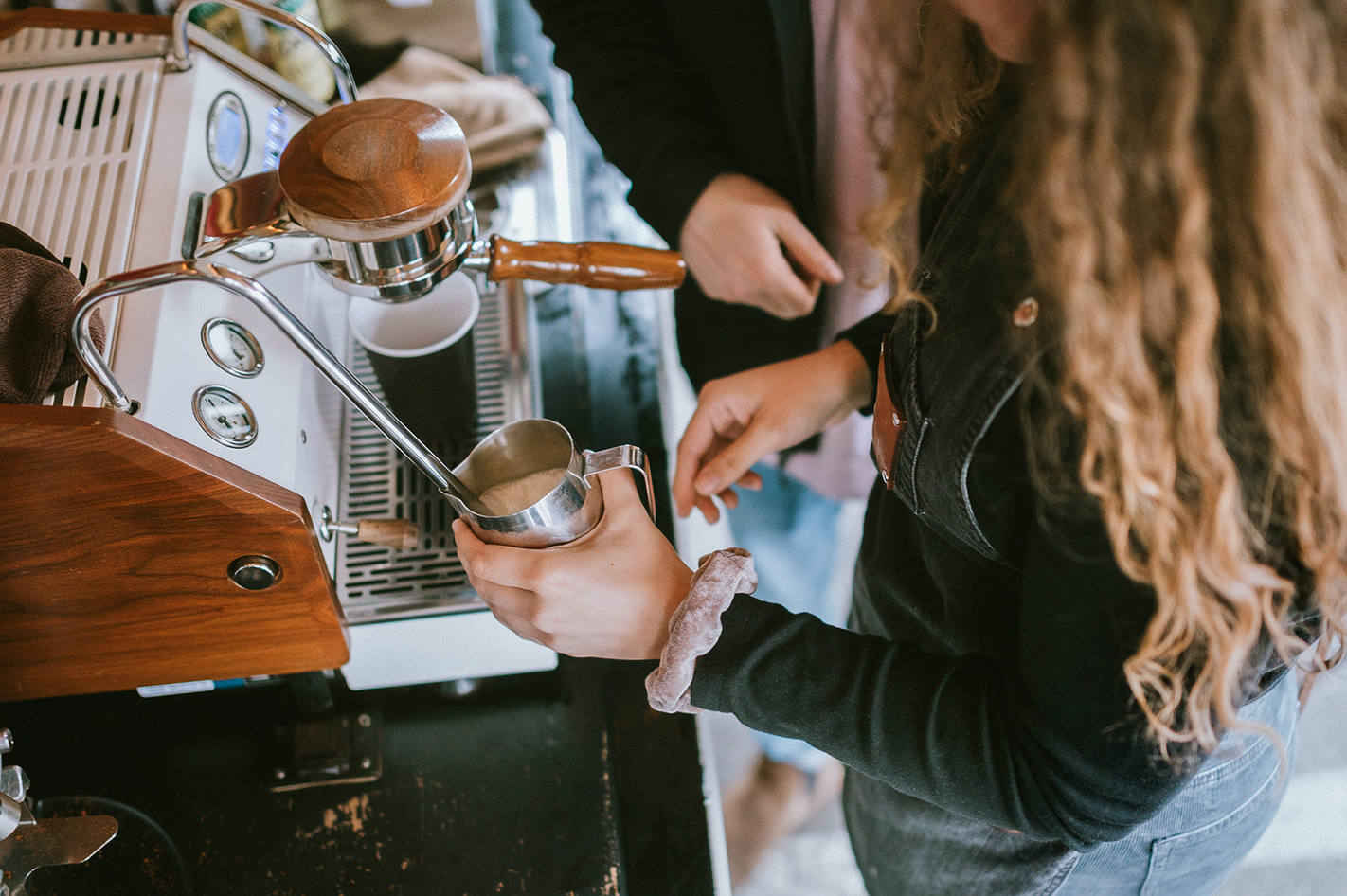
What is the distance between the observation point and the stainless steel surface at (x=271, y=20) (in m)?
0.71

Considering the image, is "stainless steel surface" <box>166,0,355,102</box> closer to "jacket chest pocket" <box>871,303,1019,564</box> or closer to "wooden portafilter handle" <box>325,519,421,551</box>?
"wooden portafilter handle" <box>325,519,421,551</box>

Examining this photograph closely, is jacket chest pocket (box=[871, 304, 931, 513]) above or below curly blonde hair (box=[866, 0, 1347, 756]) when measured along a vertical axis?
below

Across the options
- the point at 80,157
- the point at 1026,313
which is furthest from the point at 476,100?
the point at 1026,313

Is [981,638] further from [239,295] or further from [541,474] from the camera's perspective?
[239,295]

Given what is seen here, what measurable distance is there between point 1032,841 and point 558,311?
0.71 metres

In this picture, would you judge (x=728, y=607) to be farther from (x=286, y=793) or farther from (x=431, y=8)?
(x=431, y=8)

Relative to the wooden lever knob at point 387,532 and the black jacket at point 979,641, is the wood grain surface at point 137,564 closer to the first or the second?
the wooden lever knob at point 387,532

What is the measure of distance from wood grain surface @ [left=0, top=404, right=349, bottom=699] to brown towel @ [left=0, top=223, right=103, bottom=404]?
6 cm

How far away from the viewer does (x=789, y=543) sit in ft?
4.89

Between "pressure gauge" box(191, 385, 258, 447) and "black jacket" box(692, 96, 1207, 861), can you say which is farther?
"pressure gauge" box(191, 385, 258, 447)

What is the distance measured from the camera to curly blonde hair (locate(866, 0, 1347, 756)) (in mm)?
370

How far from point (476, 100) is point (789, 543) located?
2.70 ft

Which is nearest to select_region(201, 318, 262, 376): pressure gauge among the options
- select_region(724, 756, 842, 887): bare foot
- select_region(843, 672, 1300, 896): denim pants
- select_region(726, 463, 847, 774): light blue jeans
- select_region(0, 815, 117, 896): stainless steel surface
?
select_region(0, 815, 117, 896): stainless steel surface

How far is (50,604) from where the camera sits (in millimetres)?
607
